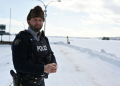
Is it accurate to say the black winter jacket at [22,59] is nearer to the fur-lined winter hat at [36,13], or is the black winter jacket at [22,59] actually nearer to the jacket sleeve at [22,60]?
the jacket sleeve at [22,60]

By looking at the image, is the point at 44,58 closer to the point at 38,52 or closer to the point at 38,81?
the point at 38,52

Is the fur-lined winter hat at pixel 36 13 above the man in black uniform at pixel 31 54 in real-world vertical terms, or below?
above

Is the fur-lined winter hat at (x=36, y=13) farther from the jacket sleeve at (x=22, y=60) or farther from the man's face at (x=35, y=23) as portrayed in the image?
the jacket sleeve at (x=22, y=60)

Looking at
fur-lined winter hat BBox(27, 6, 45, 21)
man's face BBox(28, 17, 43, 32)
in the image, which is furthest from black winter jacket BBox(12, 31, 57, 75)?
fur-lined winter hat BBox(27, 6, 45, 21)

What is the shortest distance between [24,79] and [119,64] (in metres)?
6.18

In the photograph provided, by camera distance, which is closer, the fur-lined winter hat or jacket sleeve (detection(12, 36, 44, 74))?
jacket sleeve (detection(12, 36, 44, 74))

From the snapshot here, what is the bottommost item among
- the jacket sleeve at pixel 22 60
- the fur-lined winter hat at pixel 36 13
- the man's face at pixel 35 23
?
the jacket sleeve at pixel 22 60

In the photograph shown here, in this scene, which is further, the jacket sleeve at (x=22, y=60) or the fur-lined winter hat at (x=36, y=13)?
the fur-lined winter hat at (x=36, y=13)

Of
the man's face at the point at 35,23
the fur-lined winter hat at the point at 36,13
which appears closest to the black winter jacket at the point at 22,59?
the man's face at the point at 35,23

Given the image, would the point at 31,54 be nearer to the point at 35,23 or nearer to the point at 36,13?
the point at 35,23

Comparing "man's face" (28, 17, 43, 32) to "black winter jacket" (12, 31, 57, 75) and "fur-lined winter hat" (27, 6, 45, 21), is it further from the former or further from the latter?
"black winter jacket" (12, 31, 57, 75)

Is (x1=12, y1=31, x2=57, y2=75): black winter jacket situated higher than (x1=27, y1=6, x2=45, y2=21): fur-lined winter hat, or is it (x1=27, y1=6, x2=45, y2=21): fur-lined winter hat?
(x1=27, y1=6, x2=45, y2=21): fur-lined winter hat

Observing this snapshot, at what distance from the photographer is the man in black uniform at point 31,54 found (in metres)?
1.44

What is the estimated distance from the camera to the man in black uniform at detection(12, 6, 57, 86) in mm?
1443
